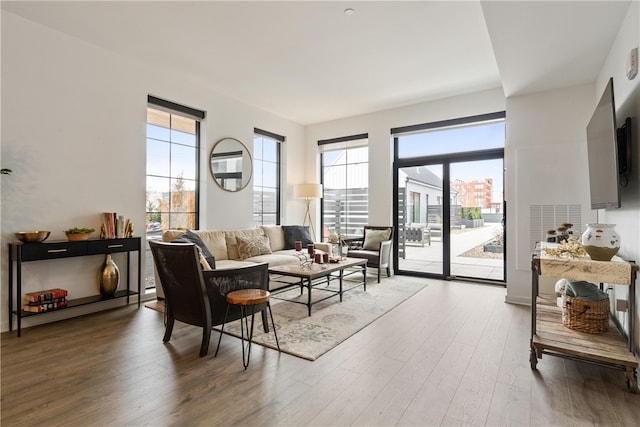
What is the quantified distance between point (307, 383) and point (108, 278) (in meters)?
2.84

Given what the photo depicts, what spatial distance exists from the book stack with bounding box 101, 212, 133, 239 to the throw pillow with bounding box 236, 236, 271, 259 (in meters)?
1.45

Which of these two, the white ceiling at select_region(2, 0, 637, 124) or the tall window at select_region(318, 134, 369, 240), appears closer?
the white ceiling at select_region(2, 0, 637, 124)

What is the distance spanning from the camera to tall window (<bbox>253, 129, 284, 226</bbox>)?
610cm

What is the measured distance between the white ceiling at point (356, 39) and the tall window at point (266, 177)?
1418 mm

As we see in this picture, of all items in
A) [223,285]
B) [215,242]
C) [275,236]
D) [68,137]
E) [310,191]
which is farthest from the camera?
[310,191]

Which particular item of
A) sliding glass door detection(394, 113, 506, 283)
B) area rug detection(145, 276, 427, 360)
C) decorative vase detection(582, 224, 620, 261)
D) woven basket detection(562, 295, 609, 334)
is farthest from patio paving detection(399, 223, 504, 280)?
decorative vase detection(582, 224, 620, 261)

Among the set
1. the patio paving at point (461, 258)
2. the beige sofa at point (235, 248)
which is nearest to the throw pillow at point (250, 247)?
the beige sofa at point (235, 248)

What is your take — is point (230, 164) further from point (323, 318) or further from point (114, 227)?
point (323, 318)

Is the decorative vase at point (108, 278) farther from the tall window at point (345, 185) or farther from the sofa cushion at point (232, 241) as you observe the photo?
the tall window at point (345, 185)

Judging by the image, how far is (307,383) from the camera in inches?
85.0

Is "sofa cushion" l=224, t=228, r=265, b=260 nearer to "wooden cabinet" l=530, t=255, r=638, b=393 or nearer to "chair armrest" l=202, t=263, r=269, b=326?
"chair armrest" l=202, t=263, r=269, b=326

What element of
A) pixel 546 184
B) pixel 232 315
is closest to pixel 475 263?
pixel 546 184

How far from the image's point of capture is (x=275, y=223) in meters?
6.56

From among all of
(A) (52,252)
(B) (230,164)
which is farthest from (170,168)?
(A) (52,252)
